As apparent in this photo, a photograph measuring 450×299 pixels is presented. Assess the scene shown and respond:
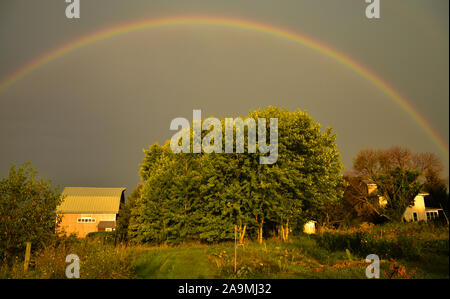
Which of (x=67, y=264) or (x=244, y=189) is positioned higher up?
(x=244, y=189)

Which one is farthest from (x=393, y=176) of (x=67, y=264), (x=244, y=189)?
(x=67, y=264)

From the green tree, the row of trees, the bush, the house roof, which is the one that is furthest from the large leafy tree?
the house roof

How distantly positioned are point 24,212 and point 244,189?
1564cm

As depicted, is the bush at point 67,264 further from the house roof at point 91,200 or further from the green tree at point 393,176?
the house roof at point 91,200

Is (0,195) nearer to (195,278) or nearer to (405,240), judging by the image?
(195,278)

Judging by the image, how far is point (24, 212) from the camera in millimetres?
12797

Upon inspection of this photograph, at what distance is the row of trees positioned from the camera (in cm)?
2425

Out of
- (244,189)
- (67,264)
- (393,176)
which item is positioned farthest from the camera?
(393,176)

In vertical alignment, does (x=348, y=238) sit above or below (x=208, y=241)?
above

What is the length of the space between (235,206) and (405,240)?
41.9 feet

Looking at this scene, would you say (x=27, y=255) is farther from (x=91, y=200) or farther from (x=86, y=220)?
(x=91, y=200)
